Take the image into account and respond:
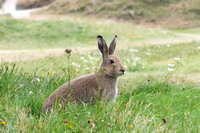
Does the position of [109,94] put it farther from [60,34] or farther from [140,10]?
[140,10]

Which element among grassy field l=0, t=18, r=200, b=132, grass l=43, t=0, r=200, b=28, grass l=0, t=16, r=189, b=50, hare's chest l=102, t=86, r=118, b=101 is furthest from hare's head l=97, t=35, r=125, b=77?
grass l=43, t=0, r=200, b=28

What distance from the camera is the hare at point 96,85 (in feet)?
16.6

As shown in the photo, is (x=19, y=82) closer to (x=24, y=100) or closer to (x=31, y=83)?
(x=31, y=83)

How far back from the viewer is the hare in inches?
199

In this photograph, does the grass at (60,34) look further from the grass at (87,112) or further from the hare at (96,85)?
the hare at (96,85)

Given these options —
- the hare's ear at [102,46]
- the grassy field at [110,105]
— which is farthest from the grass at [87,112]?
the hare's ear at [102,46]

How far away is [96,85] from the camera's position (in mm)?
5395

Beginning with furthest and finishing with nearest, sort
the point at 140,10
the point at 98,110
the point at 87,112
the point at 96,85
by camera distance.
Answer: the point at 140,10 < the point at 96,85 < the point at 98,110 < the point at 87,112

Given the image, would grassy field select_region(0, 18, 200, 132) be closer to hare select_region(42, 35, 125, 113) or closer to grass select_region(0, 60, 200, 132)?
grass select_region(0, 60, 200, 132)

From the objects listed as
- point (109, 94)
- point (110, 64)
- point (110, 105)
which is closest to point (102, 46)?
point (110, 64)

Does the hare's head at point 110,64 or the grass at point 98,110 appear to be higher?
the hare's head at point 110,64

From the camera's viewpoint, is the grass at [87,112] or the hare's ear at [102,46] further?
the hare's ear at [102,46]

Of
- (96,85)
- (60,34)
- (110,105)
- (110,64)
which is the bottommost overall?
(110,105)

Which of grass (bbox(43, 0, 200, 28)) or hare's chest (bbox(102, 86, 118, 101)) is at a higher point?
grass (bbox(43, 0, 200, 28))
